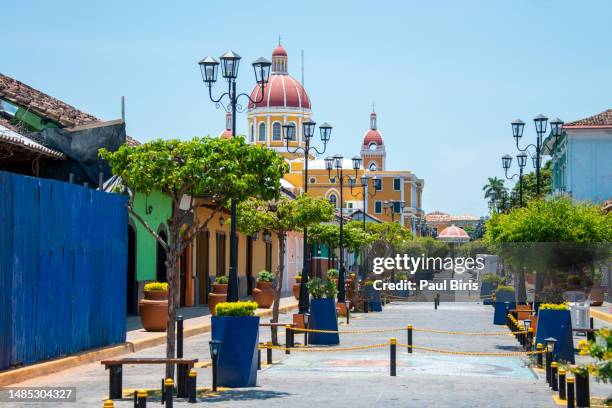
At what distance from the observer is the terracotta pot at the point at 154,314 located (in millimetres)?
26922

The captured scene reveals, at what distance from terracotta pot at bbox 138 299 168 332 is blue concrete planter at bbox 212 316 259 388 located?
33.6 feet

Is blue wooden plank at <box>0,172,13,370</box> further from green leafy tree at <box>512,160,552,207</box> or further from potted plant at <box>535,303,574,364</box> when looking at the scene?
green leafy tree at <box>512,160,552,207</box>

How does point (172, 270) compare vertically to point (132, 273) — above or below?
below

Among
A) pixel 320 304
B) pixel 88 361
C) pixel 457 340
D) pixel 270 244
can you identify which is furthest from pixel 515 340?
pixel 270 244

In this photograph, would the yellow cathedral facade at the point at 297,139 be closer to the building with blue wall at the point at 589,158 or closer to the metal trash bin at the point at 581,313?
the building with blue wall at the point at 589,158

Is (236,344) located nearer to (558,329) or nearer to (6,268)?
(6,268)

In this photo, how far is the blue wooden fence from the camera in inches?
688

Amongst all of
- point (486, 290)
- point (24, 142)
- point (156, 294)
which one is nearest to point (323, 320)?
point (156, 294)

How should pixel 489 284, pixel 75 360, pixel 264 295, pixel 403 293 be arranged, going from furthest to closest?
pixel 403 293, pixel 489 284, pixel 264 295, pixel 75 360

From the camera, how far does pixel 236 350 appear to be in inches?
657

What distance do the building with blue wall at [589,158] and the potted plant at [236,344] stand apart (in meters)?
48.0

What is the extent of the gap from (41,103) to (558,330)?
46.3 feet

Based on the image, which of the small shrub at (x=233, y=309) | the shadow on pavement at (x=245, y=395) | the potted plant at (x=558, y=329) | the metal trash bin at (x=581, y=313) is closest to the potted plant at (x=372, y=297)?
the metal trash bin at (x=581, y=313)

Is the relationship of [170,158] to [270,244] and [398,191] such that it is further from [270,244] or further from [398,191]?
[398,191]
